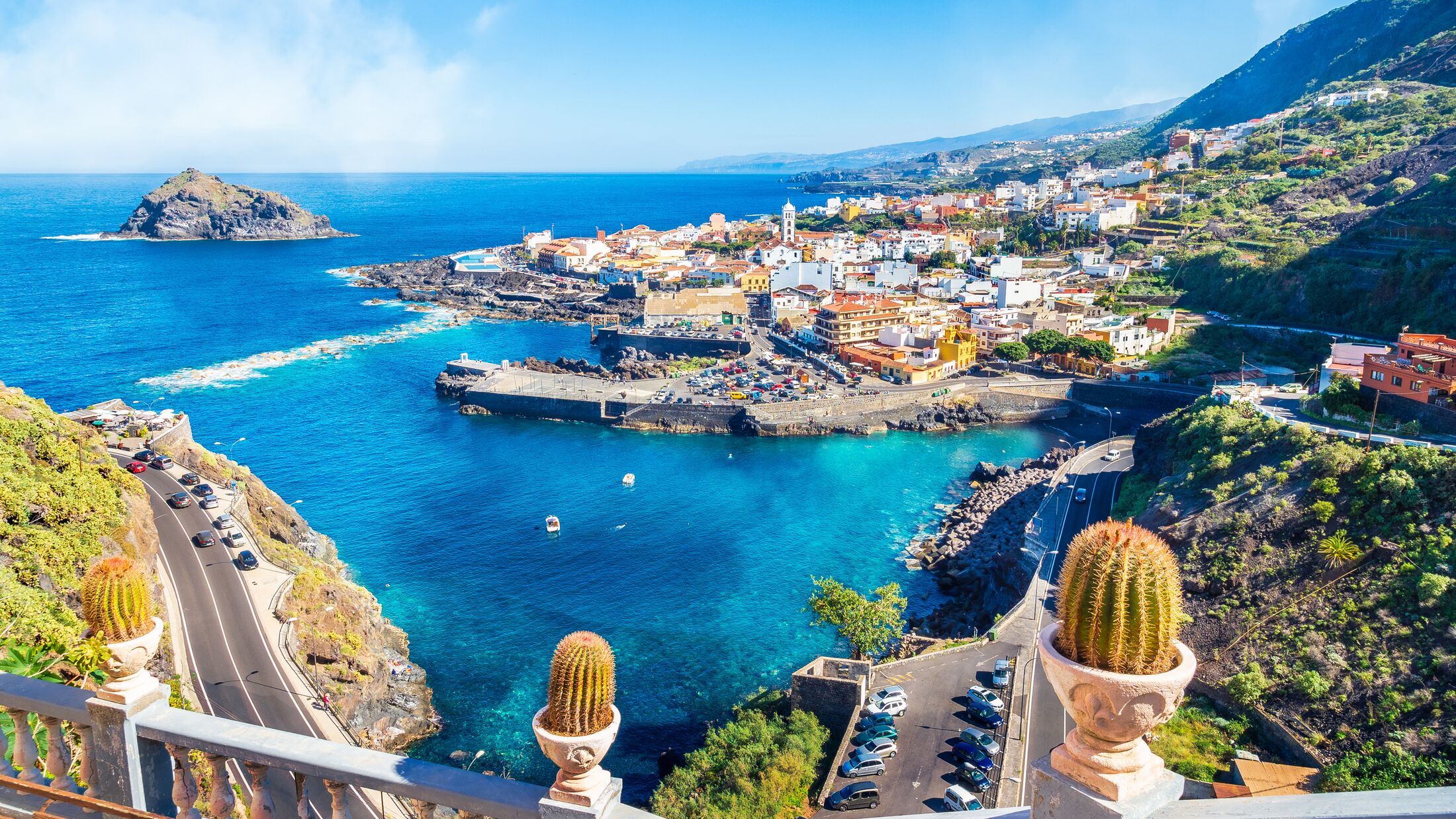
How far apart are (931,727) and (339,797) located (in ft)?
37.8

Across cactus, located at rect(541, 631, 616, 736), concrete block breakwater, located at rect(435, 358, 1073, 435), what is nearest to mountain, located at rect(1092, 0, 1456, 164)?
concrete block breakwater, located at rect(435, 358, 1073, 435)

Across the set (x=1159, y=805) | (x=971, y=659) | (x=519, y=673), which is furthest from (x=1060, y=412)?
(x=1159, y=805)

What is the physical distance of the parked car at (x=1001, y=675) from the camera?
13.6 meters

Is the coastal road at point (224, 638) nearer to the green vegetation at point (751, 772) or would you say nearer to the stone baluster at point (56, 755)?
the green vegetation at point (751, 772)

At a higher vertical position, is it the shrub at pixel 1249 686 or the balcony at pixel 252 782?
the balcony at pixel 252 782

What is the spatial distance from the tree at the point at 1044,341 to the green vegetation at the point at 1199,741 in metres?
24.9

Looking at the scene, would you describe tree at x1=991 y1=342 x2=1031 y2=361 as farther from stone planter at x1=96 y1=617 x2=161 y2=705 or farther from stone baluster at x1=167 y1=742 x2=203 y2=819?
stone planter at x1=96 y1=617 x2=161 y2=705

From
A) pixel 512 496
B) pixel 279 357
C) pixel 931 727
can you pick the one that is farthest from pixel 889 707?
pixel 279 357

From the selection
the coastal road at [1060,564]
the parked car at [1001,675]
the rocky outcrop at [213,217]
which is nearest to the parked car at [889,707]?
the parked car at [1001,675]

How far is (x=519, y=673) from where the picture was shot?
16422 mm

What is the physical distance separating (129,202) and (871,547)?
16098 cm

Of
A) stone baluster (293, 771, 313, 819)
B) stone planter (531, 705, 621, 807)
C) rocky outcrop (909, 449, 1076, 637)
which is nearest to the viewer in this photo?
stone planter (531, 705, 621, 807)

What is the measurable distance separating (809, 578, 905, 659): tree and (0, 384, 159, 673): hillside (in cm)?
1169

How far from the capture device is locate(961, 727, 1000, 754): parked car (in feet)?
38.5
